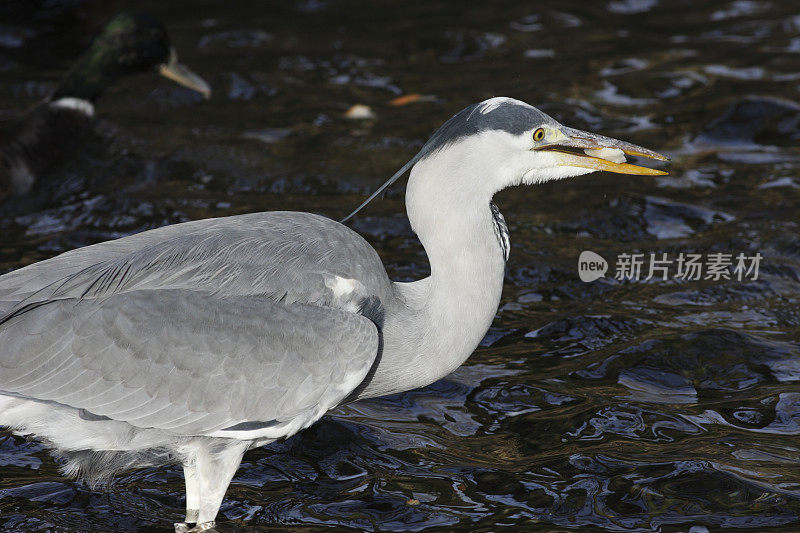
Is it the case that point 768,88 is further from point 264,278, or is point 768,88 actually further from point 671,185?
point 264,278

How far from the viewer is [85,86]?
31.6 feet

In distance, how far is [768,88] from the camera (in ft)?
32.8

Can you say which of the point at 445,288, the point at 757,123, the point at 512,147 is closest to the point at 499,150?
the point at 512,147

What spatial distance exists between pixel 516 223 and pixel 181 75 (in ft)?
12.6

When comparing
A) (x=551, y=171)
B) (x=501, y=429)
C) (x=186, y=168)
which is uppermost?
(x=551, y=171)

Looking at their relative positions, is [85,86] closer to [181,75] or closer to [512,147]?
[181,75]

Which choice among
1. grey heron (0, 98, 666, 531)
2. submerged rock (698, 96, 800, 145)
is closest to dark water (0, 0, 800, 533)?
submerged rock (698, 96, 800, 145)

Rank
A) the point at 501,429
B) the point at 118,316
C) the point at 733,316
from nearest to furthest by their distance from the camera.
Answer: the point at 118,316 → the point at 501,429 → the point at 733,316

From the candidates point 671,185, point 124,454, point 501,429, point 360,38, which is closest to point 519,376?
point 501,429

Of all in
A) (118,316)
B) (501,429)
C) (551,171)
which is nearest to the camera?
(118,316)

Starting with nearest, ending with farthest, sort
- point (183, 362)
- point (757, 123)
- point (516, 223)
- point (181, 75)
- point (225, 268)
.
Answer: point (183, 362), point (225, 268), point (516, 223), point (757, 123), point (181, 75)

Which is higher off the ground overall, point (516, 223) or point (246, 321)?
point (246, 321)

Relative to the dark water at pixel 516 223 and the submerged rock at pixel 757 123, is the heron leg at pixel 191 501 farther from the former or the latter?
the submerged rock at pixel 757 123

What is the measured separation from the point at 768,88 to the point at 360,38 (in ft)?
14.5
